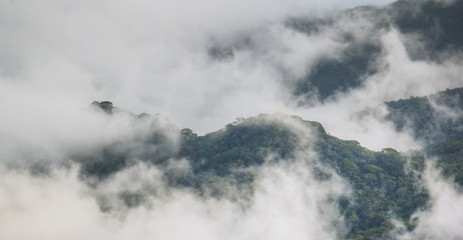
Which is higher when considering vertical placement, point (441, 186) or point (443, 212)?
point (441, 186)

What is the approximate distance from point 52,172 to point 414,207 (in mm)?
92538

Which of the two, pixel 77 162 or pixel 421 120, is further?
pixel 421 120

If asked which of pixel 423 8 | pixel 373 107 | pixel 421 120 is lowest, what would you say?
pixel 421 120

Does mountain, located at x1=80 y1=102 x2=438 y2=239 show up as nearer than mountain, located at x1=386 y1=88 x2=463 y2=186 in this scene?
Yes

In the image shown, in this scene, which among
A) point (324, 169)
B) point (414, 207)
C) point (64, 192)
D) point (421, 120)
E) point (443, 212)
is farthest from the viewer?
point (421, 120)

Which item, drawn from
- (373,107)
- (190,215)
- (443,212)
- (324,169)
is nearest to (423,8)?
(373,107)

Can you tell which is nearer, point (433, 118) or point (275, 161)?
point (275, 161)

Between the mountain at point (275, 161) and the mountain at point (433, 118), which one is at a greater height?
the mountain at point (433, 118)

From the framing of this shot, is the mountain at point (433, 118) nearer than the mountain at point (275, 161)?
No

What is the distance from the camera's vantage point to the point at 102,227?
115 m

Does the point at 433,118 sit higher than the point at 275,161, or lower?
higher

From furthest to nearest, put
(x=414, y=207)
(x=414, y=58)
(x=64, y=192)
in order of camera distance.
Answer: (x=414, y=58) → (x=64, y=192) → (x=414, y=207)

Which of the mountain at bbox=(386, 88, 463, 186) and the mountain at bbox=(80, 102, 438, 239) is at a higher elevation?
the mountain at bbox=(386, 88, 463, 186)

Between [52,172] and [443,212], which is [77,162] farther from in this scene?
[443,212]
